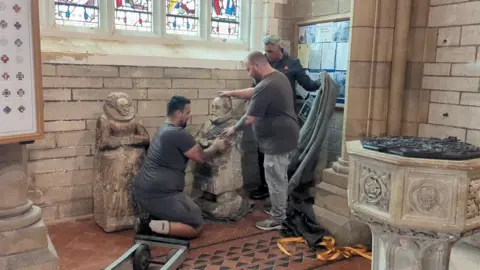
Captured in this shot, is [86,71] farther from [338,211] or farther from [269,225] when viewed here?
[338,211]

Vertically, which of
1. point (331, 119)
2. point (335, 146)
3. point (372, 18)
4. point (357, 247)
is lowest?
point (357, 247)

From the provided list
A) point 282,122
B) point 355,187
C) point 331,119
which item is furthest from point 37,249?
point 331,119

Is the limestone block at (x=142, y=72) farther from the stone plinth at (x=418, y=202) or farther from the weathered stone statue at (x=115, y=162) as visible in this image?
the stone plinth at (x=418, y=202)

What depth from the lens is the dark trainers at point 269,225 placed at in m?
4.36

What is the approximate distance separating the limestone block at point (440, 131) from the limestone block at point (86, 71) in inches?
121

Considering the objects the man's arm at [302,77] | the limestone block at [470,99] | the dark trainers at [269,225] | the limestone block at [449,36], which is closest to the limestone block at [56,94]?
the dark trainers at [269,225]

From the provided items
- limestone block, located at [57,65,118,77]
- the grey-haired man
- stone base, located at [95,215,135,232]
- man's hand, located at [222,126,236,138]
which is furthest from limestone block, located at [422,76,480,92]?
limestone block, located at [57,65,118,77]

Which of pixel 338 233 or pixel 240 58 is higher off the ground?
pixel 240 58

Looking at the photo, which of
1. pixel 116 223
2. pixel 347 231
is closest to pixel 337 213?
pixel 347 231

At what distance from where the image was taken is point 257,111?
409 cm

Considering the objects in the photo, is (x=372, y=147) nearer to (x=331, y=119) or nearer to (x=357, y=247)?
(x=357, y=247)

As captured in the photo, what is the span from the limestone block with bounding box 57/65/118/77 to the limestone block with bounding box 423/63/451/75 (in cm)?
302

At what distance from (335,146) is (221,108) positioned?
1529 mm

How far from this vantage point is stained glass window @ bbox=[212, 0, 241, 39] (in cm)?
573
